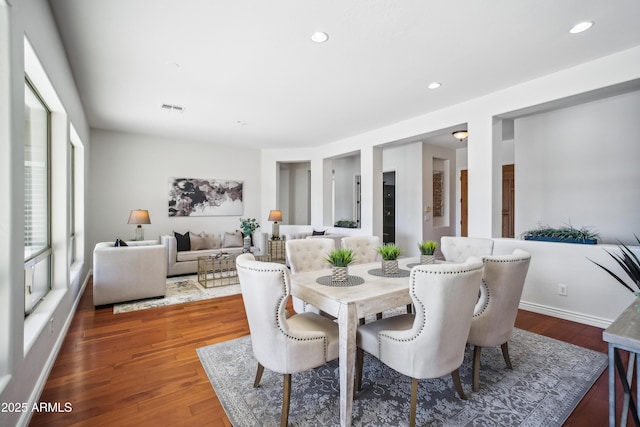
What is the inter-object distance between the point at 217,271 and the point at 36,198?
124 inches

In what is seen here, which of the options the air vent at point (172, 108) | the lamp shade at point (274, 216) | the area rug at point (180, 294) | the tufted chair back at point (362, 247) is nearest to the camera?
the tufted chair back at point (362, 247)

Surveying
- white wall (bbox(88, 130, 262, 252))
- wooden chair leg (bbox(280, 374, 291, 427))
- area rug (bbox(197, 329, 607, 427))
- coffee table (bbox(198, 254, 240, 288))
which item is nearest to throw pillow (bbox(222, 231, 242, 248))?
white wall (bbox(88, 130, 262, 252))

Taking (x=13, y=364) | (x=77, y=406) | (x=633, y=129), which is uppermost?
(x=633, y=129)

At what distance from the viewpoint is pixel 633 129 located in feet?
11.6

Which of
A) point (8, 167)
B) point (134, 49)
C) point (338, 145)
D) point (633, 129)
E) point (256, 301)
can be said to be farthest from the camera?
point (338, 145)

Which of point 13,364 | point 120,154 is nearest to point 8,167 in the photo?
point 13,364

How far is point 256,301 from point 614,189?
4.61 metres

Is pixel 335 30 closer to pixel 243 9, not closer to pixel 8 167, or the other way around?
pixel 243 9

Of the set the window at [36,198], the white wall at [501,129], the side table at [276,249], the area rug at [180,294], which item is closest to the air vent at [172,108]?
the window at [36,198]

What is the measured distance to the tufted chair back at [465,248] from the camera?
298 cm

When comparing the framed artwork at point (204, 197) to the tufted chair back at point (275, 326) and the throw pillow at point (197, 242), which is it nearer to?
the throw pillow at point (197, 242)

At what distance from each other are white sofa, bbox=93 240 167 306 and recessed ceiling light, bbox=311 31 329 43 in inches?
126

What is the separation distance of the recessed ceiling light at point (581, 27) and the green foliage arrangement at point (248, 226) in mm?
5229

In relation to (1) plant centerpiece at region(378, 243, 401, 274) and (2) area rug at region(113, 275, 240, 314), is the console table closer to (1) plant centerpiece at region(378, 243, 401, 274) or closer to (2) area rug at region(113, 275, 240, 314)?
(1) plant centerpiece at region(378, 243, 401, 274)
